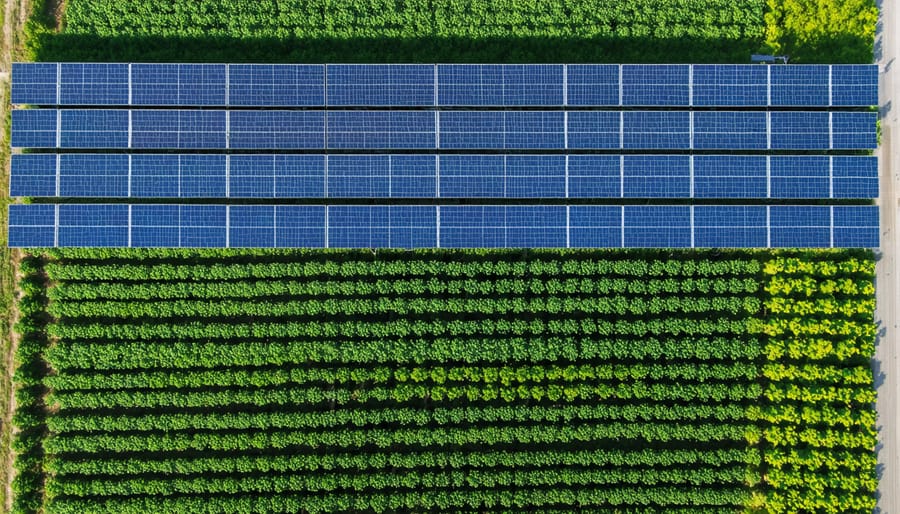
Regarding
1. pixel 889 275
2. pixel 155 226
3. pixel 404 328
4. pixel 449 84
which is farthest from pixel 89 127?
pixel 889 275

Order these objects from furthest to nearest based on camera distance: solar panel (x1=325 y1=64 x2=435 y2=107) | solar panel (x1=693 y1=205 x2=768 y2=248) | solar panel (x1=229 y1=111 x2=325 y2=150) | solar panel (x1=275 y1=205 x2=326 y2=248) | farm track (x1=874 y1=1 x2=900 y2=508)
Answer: farm track (x1=874 y1=1 x2=900 y2=508) < solar panel (x1=229 y1=111 x2=325 y2=150) < solar panel (x1=325 y1=64 x2=435 y2=107) < solar panel (x1=275 y1=205 x2=326 y2=248) < solar panel (x1=693 y1=205 x2=768 y2=248)

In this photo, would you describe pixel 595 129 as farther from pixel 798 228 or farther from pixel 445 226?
pixel 798 228

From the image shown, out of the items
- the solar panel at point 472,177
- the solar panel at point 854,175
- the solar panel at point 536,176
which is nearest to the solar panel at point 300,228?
the solar panel at point 472,177

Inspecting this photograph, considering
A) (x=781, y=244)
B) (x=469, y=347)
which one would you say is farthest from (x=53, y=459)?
(x=781, y=244)

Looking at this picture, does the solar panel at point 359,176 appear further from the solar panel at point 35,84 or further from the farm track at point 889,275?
the farm track at point 889,275

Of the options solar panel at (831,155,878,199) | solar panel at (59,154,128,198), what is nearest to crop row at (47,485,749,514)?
solar panel at (59,154,128,198)

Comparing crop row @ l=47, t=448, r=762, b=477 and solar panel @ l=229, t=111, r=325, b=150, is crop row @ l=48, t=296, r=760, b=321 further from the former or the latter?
solar panel @ l=229, t=111, r=325, b=150

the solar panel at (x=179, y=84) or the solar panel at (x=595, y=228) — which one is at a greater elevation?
the solar panel at (x=179, y=84)
